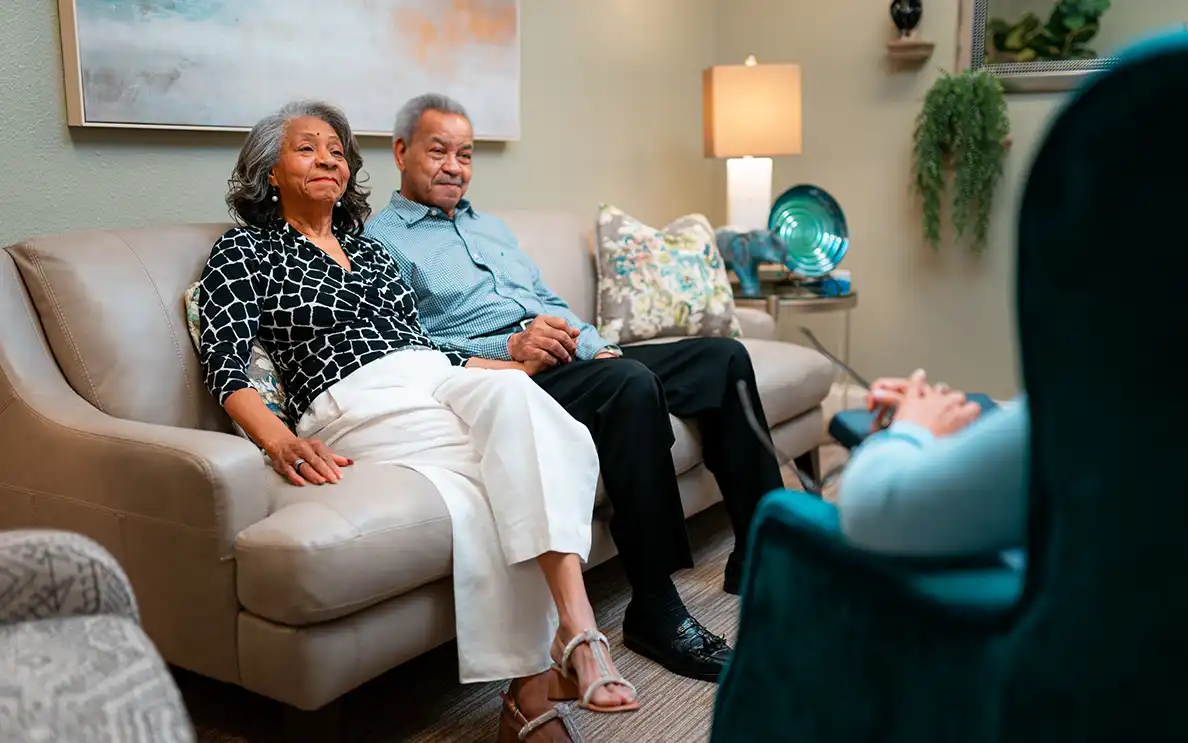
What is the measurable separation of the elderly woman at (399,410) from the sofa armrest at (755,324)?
1.21m

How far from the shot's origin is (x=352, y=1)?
2.75 meters

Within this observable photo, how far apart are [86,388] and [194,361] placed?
0.19 metres

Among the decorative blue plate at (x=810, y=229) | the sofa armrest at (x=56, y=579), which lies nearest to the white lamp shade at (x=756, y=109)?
the decorative blue plate at (x=810, y=229)

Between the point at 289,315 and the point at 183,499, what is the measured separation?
0.50 metres

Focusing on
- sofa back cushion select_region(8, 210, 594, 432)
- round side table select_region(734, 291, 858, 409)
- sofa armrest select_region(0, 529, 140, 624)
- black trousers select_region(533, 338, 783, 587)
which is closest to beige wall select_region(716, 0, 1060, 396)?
round side table select_region(734, 291, 858, 409)

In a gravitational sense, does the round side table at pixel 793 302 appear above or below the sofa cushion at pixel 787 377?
above

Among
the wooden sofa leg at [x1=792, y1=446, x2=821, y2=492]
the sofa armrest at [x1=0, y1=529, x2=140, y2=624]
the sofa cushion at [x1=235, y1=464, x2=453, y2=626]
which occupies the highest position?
the sofa armrest at [x1=0, y1=529, x2=140, y2=624]

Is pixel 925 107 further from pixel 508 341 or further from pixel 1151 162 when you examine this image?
pixel 1151 162

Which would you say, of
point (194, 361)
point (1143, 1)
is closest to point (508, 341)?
point (194, 361)

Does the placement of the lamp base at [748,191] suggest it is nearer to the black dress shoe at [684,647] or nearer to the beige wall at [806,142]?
the beige wall at [806,142]

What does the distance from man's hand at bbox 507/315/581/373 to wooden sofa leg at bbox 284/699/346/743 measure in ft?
2.84

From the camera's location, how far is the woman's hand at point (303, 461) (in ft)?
5.95

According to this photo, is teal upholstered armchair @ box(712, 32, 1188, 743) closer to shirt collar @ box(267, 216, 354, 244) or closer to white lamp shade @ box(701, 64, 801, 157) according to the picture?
shirt collar @ box(267, 216, 354, 244)

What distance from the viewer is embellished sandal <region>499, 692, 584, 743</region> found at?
1.75 metres
